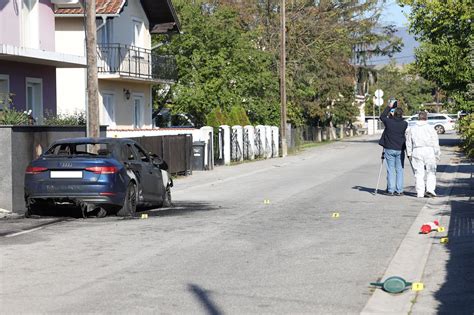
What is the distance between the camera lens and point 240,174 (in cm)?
→ 3166

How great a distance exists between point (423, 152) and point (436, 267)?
390 inches

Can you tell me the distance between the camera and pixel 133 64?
39.8m

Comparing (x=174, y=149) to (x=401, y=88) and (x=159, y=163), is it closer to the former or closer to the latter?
(x=159, y=163)

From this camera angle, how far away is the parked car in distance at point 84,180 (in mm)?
16234

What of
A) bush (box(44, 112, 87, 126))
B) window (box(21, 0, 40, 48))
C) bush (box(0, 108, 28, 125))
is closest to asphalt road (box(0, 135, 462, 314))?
bush (box(0, 108, 28, 125))

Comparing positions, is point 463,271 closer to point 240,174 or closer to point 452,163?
point 240,174

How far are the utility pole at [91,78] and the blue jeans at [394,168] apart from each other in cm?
658

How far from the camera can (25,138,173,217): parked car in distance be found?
639 inches

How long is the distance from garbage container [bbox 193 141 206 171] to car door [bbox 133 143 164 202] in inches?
555

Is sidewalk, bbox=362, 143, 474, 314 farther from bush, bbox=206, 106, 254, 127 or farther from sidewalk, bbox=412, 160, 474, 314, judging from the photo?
bush, bbox=206, 106, 254, 127

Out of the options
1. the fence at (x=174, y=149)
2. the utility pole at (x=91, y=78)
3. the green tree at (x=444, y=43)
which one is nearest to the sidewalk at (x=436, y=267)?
the utility pole at (x=91, y=78)

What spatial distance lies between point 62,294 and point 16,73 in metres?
20.1

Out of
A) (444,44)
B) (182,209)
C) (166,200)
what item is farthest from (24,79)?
(444,44)

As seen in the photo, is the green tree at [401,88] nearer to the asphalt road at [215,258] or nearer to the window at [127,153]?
the window at [127,153]
